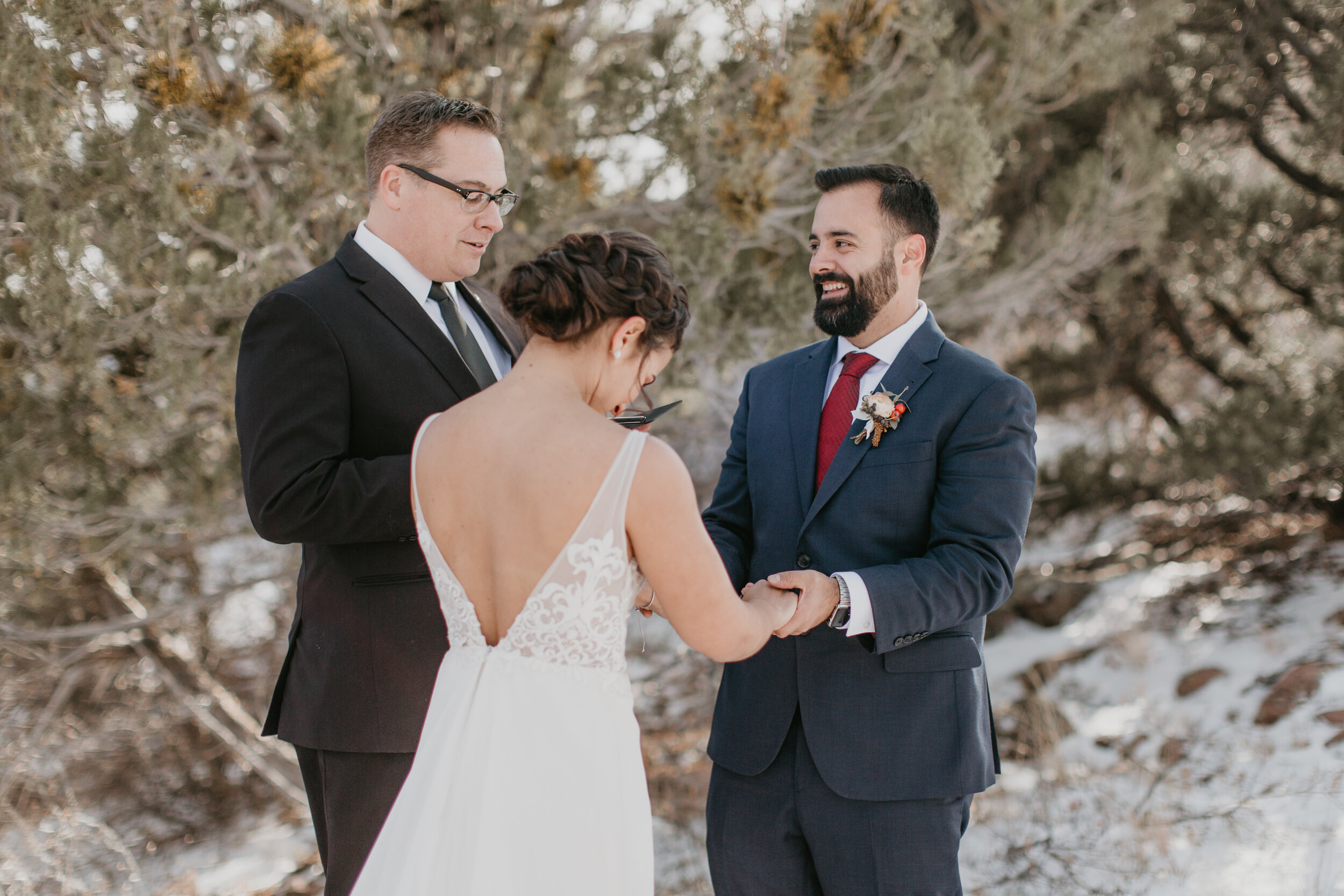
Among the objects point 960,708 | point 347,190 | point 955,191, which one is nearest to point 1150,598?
point 955,191

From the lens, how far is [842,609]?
203 cm

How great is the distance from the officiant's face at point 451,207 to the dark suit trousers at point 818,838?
147 centimetres

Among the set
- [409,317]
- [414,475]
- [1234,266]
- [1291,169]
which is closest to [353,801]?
[414,475]

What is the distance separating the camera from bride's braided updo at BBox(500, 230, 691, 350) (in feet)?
5.53

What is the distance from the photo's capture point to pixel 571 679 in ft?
5.71

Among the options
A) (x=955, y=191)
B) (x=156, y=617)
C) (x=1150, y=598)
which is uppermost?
(x=955, y=191)

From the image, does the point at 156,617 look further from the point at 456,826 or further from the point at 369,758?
the point at 456,826

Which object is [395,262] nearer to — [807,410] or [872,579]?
[807,410]

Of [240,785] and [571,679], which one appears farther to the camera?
[240,785]

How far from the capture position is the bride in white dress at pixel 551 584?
64.5 inches

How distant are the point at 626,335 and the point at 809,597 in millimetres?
711

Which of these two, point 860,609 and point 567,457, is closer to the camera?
point 567,457

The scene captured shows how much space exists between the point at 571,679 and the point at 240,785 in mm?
4878

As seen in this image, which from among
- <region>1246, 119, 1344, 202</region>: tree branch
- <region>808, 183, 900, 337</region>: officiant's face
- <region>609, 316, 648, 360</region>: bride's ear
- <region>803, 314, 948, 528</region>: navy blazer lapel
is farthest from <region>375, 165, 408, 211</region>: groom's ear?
<region>1246, 119, 1344, 202</region>: tree branch
